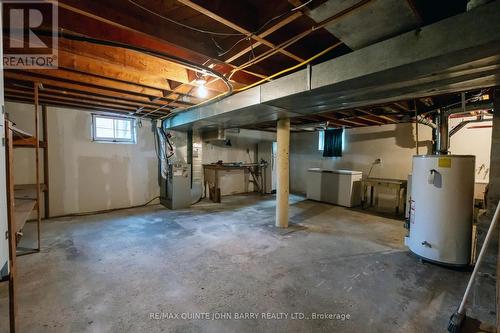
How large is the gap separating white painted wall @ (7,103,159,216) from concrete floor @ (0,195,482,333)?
3.19 ft

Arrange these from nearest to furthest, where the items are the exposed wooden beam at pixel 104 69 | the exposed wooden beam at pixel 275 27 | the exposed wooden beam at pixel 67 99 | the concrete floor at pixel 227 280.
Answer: the exposed wooden beam at pixel 275 27
the concrete floor at pixel 227 280
the exposed wooden beam at pixel 104 69
the exposed wooden beam at pixel 67 99

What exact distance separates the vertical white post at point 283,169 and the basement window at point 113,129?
3.48 metres

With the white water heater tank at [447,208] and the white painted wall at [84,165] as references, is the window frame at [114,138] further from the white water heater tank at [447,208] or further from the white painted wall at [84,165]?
the white water heater tank at [447,208]

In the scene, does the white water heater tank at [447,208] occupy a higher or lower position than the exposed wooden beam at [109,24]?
lower

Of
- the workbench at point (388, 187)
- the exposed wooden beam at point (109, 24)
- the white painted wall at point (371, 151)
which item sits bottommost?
the workbench at point (388, 187)

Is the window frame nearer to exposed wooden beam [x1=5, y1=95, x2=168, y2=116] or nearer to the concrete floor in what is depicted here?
exposed wooden beam [x1=5, y1=95, x2=168, y2=116]

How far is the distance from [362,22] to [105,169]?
519 centimetres

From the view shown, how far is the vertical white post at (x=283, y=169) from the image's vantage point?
3824 millimetres

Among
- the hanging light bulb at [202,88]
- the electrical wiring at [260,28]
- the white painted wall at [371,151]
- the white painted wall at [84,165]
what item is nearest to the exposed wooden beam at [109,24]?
the electrical wiring at [260,28]

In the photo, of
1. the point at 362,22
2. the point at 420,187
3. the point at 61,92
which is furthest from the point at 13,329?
the point at 420,187

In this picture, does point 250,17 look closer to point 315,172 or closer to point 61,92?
point 61,92

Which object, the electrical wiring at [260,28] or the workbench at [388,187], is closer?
the electrical wiring at [260,28]

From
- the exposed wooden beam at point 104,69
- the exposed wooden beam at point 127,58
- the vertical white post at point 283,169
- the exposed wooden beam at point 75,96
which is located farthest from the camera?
the vertical white post at point 283,169

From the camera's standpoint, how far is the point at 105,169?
487 centimetres
